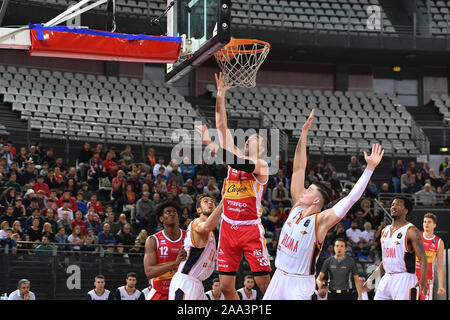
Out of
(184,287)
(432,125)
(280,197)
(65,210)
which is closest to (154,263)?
(184,287)

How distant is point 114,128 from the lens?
22703 millimetres

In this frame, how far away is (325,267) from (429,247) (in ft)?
9.83

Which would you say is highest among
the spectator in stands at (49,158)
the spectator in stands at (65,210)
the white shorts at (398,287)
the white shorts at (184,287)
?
the spectator in stands at (49,158)

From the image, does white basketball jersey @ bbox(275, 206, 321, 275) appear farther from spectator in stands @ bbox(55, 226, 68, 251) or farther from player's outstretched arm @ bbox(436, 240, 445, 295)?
spectator in stands @ bbox(55, 226, 68, 251)

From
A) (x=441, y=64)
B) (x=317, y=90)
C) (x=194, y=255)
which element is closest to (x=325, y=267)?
(x=194, y=255)

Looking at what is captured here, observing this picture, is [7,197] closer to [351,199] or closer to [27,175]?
[27,175]

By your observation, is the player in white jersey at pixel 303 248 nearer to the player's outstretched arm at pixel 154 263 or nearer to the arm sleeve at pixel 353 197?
the arm sleeve at pixel 353 197

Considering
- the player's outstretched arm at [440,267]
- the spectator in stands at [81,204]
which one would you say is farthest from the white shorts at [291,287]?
the spectator in stands at [81,204]

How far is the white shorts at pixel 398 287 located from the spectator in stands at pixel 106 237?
7818 mm

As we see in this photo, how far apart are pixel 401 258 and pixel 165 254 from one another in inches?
117

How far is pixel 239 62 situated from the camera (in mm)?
12586

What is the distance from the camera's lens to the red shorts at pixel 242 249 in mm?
8977

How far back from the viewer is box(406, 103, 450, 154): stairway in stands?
27141 mm
